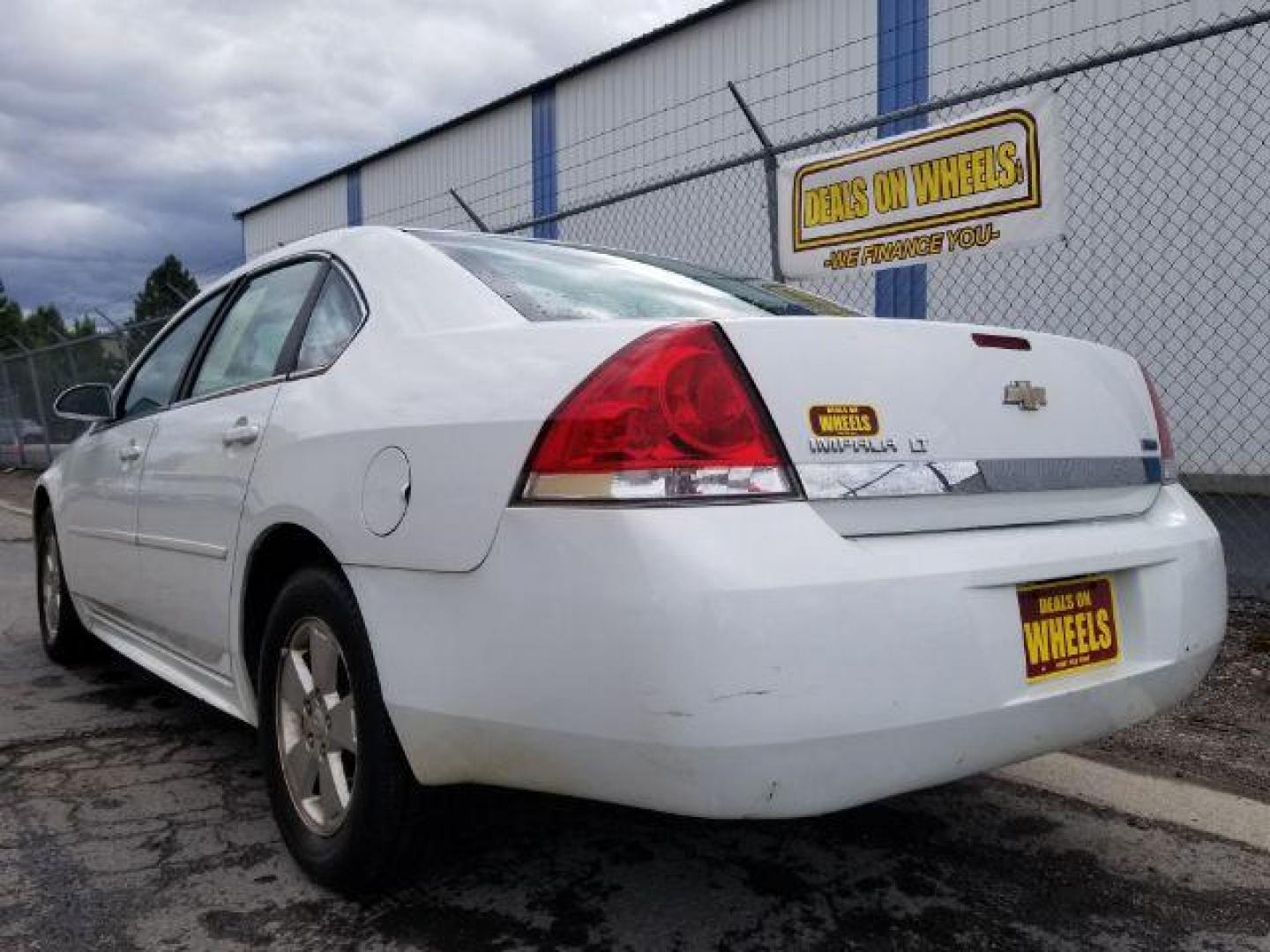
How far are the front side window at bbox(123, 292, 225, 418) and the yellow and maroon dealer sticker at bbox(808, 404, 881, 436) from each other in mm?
2298

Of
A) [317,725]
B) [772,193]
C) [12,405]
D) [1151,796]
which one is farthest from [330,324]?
[12,405]

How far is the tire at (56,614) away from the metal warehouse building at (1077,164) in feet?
12.4

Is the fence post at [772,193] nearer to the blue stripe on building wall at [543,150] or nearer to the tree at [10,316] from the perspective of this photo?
the blue stripe on building wall at [543,150]

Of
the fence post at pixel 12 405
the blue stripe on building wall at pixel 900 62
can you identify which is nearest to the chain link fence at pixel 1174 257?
the blue stripe on building wall at pixel 900 62

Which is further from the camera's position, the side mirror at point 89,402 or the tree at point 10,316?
the tree at point 10,316

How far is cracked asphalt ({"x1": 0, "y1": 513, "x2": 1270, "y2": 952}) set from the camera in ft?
7.20

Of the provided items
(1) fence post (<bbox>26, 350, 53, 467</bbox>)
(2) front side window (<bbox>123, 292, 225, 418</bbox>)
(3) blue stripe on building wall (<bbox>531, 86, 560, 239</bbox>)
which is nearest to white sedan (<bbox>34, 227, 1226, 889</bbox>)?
(2) front side window (<bbox>123, 292, 225, 418</bbox>)

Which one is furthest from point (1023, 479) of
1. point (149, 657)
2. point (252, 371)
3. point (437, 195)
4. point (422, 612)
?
point (437, 195)

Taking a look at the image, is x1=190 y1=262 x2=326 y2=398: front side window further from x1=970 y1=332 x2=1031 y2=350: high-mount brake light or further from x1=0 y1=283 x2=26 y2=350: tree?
x1=0 y1=283 x2=26 y2=350: tree

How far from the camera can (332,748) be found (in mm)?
2369

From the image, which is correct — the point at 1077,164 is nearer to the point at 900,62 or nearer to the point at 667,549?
the point at 900,62

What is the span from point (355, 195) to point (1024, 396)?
62.6ft

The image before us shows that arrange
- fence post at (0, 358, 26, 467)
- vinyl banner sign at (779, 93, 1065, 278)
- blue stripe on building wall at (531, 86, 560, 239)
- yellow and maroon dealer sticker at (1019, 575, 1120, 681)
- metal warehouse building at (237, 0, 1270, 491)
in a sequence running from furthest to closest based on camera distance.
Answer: fence post at (0, 358, 26, 467), blue stripe on building wall at (531, 86, 560, 239), metal warehouse building at (237, 0, 1270, 491), vinyl banner sign at (779, 93, 1065, 278), yellow and maroon dealer sticker at (1019, 575, 1120, 681)

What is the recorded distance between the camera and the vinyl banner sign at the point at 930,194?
4.91m
